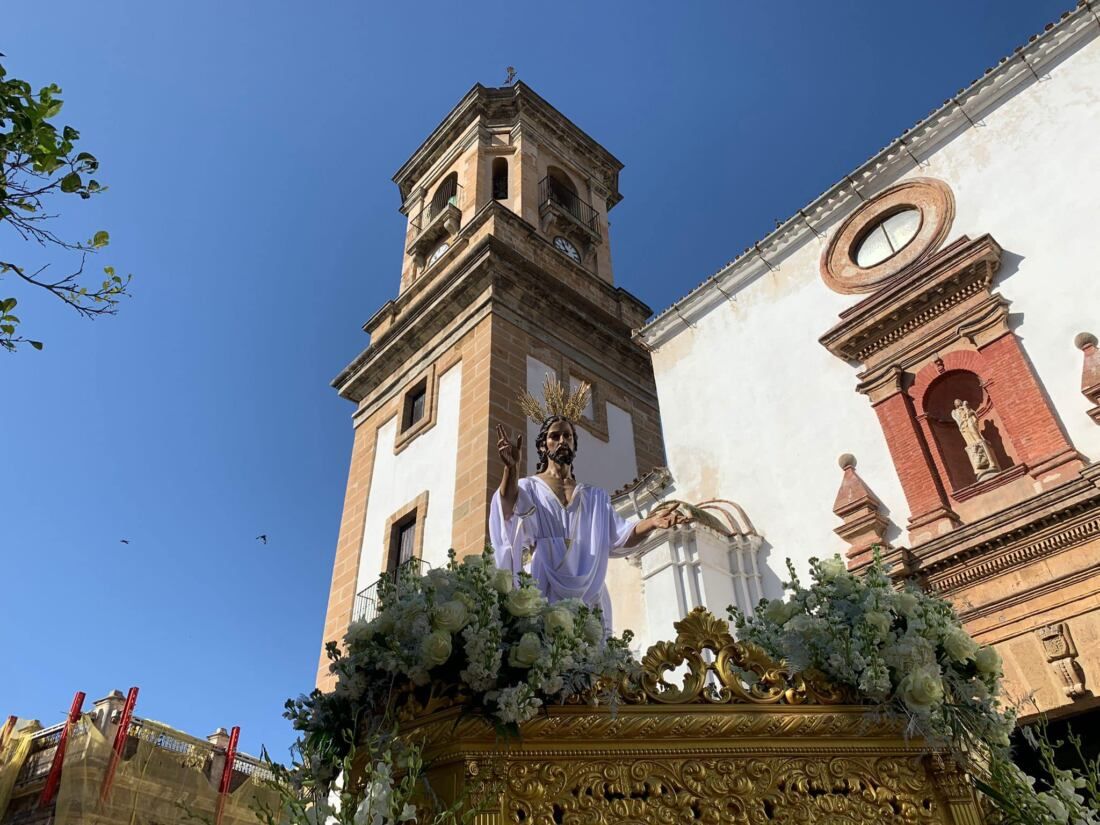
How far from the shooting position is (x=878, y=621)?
308 centimetres

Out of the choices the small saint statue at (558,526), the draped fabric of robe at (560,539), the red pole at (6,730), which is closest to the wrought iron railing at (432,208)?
the small saint statue at (558,526)

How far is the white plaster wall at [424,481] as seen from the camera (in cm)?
1301

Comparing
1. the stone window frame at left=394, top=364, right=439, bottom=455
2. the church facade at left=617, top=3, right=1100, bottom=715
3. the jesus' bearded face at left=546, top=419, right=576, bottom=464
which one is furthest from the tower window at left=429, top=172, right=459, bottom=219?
the jesus' bearded face at left=546, top=419, right=576, bottom=464

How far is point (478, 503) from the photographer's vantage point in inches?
476

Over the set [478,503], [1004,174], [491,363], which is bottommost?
[478,503]

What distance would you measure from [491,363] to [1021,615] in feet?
28.1

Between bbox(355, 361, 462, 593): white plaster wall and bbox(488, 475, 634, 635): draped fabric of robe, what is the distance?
8263mm

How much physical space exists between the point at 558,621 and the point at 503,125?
1855 cm

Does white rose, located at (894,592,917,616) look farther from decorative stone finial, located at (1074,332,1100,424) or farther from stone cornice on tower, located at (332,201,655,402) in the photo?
stone cornice on tower, located at (332,201,655,402)

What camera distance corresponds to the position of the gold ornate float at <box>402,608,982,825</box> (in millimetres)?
2604

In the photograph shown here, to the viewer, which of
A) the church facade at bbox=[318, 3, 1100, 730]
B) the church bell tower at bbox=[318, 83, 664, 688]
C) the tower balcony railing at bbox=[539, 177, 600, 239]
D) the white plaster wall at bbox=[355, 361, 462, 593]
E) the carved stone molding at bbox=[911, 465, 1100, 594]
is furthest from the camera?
the tower balcony railing at bbox=[539, 177, 600, 239]

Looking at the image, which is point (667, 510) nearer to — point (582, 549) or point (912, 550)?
point (582, 549)

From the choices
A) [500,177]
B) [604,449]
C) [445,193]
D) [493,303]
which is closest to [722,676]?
[604,449]

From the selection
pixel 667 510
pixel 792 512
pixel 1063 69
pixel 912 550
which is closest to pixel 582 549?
pixel 667 510
